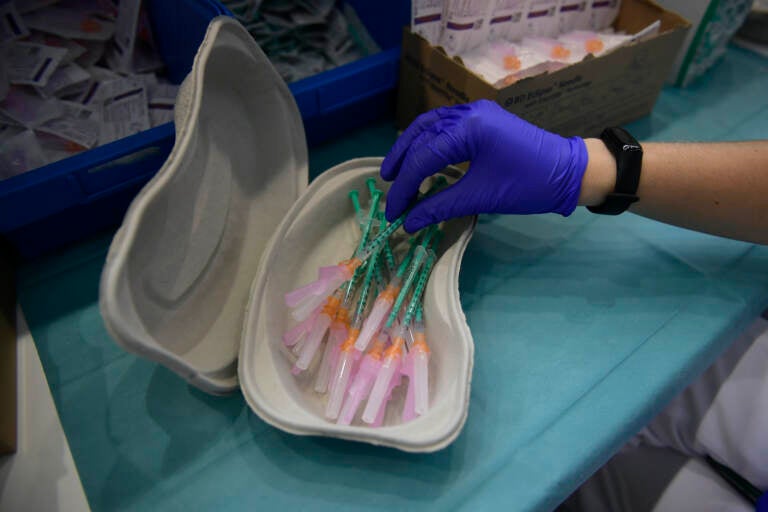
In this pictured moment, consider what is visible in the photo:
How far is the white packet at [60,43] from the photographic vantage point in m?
1.00

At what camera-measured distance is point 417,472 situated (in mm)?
624

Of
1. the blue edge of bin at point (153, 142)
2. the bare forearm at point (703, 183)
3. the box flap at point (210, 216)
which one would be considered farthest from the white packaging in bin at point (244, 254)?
the bare forearm at point (703, 183)

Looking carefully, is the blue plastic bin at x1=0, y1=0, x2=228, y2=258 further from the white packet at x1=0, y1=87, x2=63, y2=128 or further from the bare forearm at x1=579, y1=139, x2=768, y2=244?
the bare forearm at x1=579, y1=139, x2=768, y2=244

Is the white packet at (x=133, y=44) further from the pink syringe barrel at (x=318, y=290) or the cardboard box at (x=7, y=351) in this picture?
the pink syringe barrel at (x=318, y=290)

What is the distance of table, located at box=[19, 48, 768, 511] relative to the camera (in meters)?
0.62

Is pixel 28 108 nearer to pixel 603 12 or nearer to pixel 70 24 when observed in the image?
pixel 70 24

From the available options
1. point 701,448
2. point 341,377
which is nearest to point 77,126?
point 341,377

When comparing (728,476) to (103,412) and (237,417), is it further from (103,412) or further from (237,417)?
(103,412)

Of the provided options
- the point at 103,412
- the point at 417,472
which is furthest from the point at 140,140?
the point at 417,472

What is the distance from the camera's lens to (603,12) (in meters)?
1.14

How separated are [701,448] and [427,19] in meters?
0.89

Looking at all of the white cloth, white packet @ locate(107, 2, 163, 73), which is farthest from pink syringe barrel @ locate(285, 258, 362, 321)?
white packet @ locate(107, 2, 163, 73)

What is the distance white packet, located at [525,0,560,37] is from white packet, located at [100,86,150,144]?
2.61ft

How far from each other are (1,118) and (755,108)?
159cm
